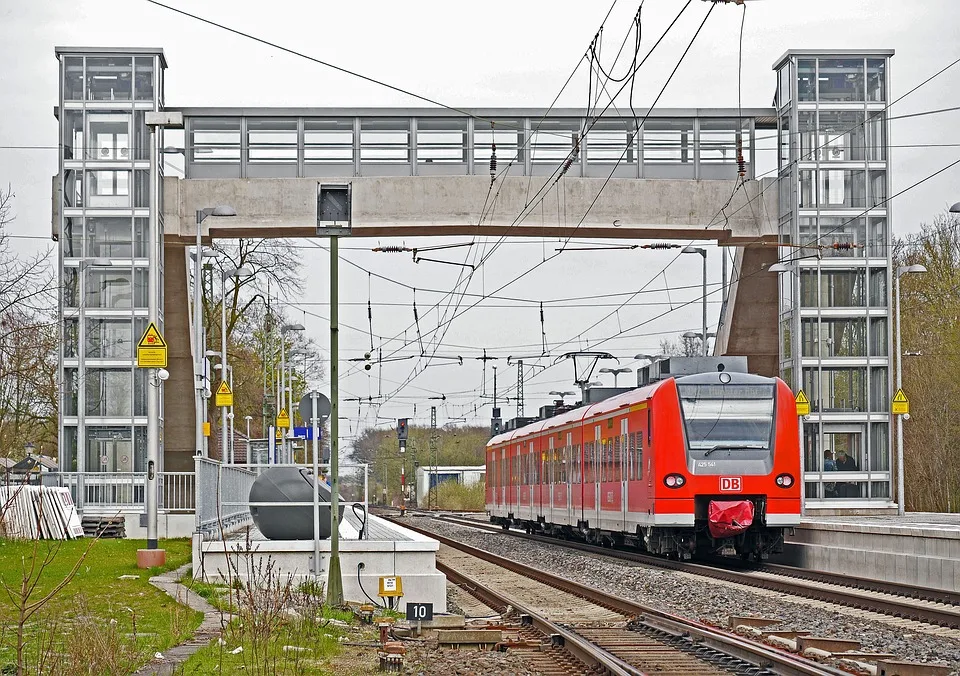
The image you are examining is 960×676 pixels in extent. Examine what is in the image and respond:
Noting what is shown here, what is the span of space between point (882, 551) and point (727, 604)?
5773mm

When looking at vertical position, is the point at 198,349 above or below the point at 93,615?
above

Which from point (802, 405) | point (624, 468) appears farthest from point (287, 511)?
point (802, 405)

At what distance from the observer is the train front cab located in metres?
22.9

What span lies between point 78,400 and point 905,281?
29845 mm

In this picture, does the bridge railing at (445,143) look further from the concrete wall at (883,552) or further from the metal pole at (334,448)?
the metal pole at (334,448)

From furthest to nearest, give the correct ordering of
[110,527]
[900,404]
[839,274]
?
[110,527], [839,274], [900,404]

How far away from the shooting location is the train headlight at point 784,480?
75.7 feet

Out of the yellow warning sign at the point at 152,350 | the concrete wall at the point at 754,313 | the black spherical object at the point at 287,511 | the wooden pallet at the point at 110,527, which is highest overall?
the concrete wall at the point at 754,313

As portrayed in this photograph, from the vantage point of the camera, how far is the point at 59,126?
30.3 metres

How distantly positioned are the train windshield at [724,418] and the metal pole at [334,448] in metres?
8.49

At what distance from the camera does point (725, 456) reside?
23.2 m

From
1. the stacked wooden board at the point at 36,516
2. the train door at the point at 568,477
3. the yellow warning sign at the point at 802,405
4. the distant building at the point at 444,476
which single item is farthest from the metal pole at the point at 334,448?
the distant building at the point at 444,476

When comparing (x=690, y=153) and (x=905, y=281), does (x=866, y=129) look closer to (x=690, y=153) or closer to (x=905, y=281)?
(x=690, y=153)

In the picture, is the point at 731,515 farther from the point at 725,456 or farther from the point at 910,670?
the point at 910,670
